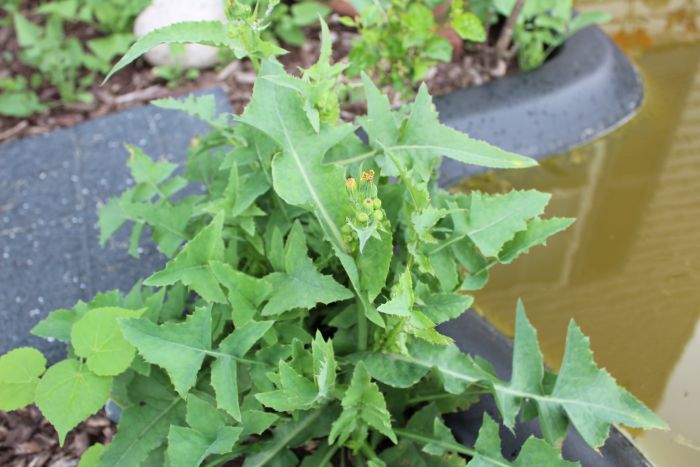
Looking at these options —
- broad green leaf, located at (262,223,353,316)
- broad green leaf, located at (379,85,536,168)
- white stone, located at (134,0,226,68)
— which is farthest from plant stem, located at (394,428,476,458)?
white stone, located at (134,0,226,68)

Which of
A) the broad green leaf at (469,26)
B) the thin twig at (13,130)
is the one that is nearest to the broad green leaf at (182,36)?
the broad green leaf at (469,26)

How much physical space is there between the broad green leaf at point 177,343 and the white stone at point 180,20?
6.12 feet

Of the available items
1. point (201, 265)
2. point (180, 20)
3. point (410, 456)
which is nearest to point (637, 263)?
point (410, 456)

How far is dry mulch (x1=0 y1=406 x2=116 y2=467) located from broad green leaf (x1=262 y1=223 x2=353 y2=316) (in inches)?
30.2

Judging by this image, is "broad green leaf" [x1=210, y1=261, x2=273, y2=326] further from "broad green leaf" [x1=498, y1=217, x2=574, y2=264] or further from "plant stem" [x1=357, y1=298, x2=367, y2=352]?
"broad green leaf" [x1=498, y1=217, x2=574, y2=264]

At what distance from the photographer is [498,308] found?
216cm

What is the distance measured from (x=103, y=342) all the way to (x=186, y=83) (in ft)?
5.85

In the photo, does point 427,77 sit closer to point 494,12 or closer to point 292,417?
point 494,12

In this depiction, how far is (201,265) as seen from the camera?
4.98 ft

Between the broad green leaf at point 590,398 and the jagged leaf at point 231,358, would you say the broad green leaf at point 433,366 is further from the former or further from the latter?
the jagged leaf at point 231,358

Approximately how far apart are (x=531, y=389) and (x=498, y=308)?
63 cm

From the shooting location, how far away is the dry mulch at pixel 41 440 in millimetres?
1912

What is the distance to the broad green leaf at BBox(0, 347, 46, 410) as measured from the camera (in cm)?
151

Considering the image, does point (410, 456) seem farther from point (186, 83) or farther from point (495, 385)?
point (186, 83)
